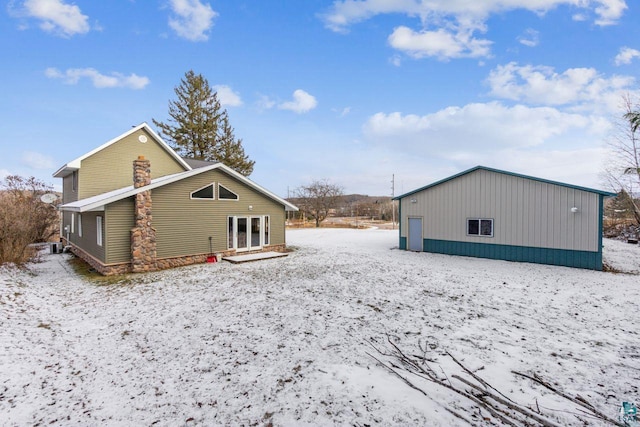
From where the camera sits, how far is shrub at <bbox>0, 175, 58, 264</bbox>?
9719mm

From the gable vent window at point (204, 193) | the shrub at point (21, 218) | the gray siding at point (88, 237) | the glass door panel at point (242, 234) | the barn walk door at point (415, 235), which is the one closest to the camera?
the shrub at point (21, 218)

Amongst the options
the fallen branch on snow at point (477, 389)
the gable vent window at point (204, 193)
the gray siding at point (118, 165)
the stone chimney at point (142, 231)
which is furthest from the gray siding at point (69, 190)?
the fallen branch on snow at point (477, 389)

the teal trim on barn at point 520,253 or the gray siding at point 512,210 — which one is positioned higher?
the gray siding at point 512,210

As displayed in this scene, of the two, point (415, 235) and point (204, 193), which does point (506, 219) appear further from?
point (204, 193)

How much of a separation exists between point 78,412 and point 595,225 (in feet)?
48.8

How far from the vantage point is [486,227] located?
1274cm

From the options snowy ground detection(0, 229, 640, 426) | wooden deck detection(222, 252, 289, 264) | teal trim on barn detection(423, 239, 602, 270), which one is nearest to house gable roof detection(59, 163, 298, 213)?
snowy ground detection(0, 229, 640, 426)

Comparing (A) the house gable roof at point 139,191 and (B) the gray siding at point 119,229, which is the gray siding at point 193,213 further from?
(B) the gray siding at point 119,229

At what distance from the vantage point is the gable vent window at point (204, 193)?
Answer: 38.0 feet

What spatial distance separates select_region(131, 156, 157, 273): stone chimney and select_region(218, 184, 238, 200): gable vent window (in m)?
2.71

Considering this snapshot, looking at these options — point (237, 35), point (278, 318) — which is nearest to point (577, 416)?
point (278, 318)

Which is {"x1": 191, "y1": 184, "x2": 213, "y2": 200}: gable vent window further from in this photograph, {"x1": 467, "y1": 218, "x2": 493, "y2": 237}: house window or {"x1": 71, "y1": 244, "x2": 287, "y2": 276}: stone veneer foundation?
{"x1": 467, "y1": 218, "x2": 493, "y2": 237}: house window

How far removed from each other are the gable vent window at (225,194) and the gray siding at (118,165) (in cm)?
531

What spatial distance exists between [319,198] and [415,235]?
70.5ft
